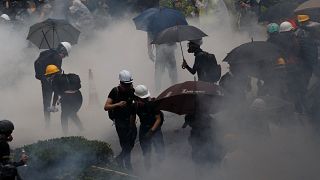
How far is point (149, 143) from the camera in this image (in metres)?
8.71

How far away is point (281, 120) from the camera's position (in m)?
9.80

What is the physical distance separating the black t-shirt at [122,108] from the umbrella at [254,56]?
2333 millimetres

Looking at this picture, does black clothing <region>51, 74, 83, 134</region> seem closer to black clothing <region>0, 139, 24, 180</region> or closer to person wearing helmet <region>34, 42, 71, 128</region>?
person wearing helmet <region>34, 42, 71, 128</region>

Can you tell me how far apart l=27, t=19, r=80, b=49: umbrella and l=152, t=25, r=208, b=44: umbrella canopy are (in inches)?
105

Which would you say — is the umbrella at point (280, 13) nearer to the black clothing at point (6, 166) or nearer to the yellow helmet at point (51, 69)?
the yellow helmet at point (51, 69)

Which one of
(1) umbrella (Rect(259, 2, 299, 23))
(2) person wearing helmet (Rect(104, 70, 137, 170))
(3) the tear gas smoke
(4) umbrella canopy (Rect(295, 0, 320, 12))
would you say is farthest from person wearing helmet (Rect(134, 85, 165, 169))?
(1) umbrella (Rect(259, 2, 299, 23))

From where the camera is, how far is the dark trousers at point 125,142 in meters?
8.68

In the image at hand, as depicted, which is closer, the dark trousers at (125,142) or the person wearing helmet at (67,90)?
the dark trousers at (125,142)

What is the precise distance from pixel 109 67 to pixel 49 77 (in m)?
5.79

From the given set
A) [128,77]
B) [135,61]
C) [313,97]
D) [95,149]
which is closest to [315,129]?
[313,97]

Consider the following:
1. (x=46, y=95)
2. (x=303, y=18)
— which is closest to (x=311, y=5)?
(x=303, y=18)

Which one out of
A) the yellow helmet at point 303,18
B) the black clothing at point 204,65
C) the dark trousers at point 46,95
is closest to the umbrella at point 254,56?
the black clothing at point 204,65

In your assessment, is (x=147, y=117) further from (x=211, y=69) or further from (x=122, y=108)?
(x=211, y=69)

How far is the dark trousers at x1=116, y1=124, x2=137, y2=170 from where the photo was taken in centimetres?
868
